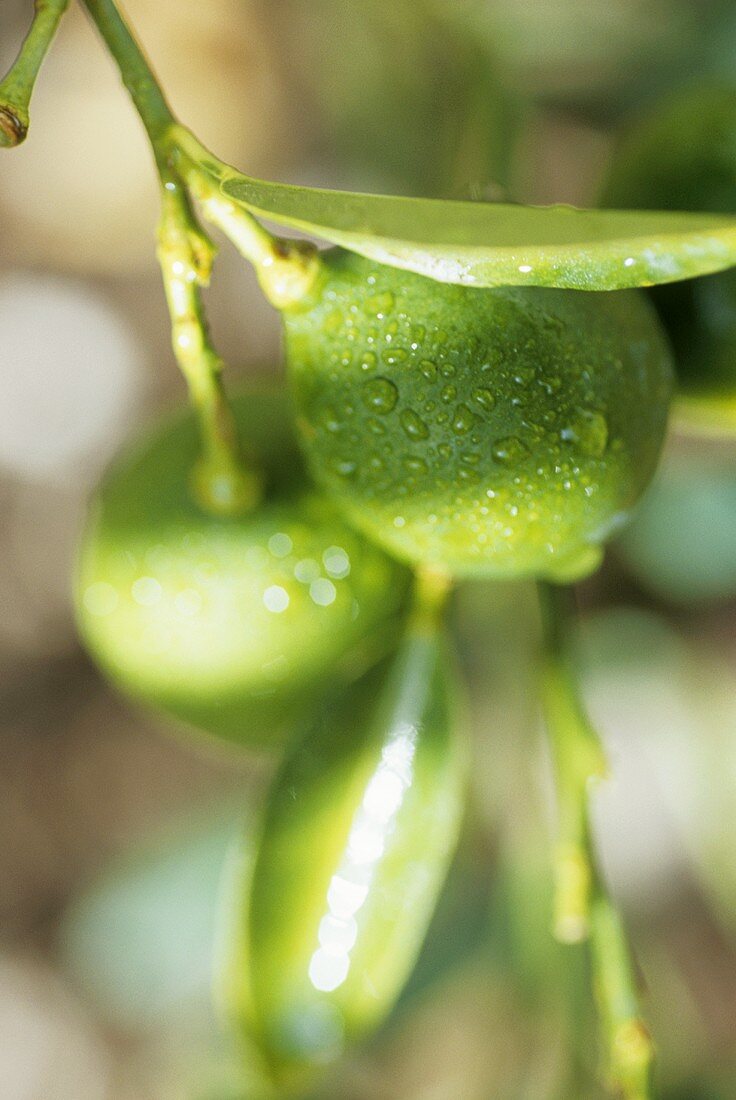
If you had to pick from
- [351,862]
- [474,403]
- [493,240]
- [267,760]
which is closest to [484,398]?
[474,403]

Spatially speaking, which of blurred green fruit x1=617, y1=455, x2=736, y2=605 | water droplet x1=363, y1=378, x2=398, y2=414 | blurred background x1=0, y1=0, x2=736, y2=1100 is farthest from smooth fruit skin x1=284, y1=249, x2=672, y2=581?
blurred green fruit x1=617, y1=455, x2=736, y2=605

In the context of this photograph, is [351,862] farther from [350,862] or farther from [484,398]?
[484,398]

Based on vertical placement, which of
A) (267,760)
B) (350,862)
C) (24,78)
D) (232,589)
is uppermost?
(24,78)

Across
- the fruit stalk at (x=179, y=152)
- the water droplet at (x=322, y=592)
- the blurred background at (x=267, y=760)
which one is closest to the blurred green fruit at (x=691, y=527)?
the blurred background at (x=267, y=760)

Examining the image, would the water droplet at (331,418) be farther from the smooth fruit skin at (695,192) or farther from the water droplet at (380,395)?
the smooth fruit skin at (695,192)

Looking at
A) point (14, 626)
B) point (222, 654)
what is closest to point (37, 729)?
point (14, 626)

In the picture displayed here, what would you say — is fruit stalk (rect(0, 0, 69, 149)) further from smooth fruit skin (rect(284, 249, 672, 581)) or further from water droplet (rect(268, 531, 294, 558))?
water droplet (rect(268, 531, 294, 558))
